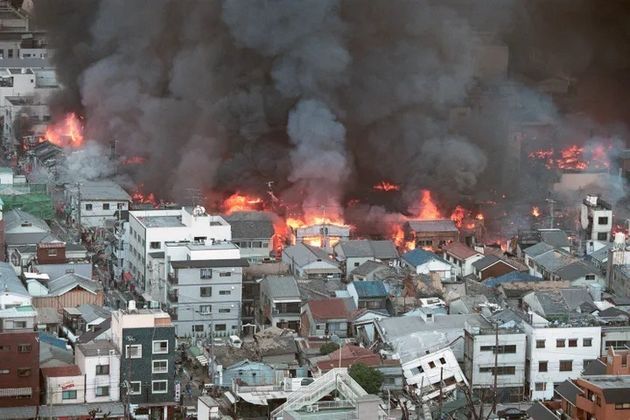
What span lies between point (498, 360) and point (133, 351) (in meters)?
5.33

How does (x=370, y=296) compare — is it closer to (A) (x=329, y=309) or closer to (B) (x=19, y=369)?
(A) (x=329, y=309)

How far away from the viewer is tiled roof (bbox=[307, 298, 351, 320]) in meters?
28.7

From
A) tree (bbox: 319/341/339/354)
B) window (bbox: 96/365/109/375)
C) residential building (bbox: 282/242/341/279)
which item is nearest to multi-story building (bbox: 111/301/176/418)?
window (bbox: 96/365/109/375)

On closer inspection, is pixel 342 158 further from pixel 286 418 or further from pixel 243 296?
pixel 286 418

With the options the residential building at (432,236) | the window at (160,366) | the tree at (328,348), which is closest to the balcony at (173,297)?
the tree at (328,348)

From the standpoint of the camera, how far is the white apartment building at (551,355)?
2631 cm

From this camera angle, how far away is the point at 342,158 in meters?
37.2

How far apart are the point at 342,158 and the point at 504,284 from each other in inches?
295

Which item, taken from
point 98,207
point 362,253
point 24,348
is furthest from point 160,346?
point 98,207

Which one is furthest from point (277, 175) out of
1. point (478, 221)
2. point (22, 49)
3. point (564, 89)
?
point (22, 49)

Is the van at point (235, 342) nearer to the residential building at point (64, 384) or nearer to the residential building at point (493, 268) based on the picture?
the residential building at point (64, 384)

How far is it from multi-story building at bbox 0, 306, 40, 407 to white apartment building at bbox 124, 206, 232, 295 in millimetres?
6909

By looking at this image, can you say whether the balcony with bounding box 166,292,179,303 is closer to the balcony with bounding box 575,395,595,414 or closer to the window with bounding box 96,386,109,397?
the window with bounding box 96,386,109,397

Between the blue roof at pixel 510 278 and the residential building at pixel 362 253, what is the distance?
6.75ft
